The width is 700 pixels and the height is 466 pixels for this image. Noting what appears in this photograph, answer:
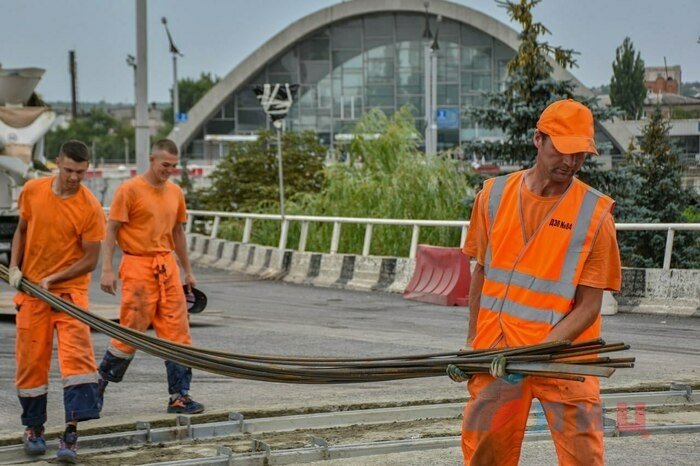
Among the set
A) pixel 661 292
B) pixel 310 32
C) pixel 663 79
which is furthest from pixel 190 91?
pixel 661 292

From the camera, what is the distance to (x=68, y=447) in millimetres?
7688

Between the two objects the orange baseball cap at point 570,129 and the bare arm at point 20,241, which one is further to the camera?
the bare arm at point 20,241

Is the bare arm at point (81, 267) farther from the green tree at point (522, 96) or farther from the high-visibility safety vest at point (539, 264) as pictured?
the green tree at point (522, 96)

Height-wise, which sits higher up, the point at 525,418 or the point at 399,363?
the point at 399,363

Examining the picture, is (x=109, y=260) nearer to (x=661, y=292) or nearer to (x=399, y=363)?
(x=399, y=363)

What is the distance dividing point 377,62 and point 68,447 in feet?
243

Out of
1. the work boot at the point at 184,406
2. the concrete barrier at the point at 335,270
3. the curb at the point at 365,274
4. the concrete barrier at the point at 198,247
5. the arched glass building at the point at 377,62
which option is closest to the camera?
the work boot at the point at 184,406

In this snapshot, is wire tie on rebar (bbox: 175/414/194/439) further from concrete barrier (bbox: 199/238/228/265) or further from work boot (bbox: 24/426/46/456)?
concrete barrier (bbox: 199/238/228/265)

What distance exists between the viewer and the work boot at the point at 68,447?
300 inches

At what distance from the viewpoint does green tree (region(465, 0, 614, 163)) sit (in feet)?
70.5

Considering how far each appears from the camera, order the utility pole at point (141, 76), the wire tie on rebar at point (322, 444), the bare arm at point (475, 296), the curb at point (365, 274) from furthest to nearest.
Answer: the utility pole at point (141, 76)
the curb at point (365, 274)
the wire tie on rebar at point (322, 444)
the bare arm at point (475, 296)

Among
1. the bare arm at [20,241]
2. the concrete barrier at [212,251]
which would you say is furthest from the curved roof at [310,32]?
the bare arm at [20,241]

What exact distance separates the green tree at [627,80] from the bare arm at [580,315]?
99.2 feet

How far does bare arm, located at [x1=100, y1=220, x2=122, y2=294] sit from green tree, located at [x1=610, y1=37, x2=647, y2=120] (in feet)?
88.2
